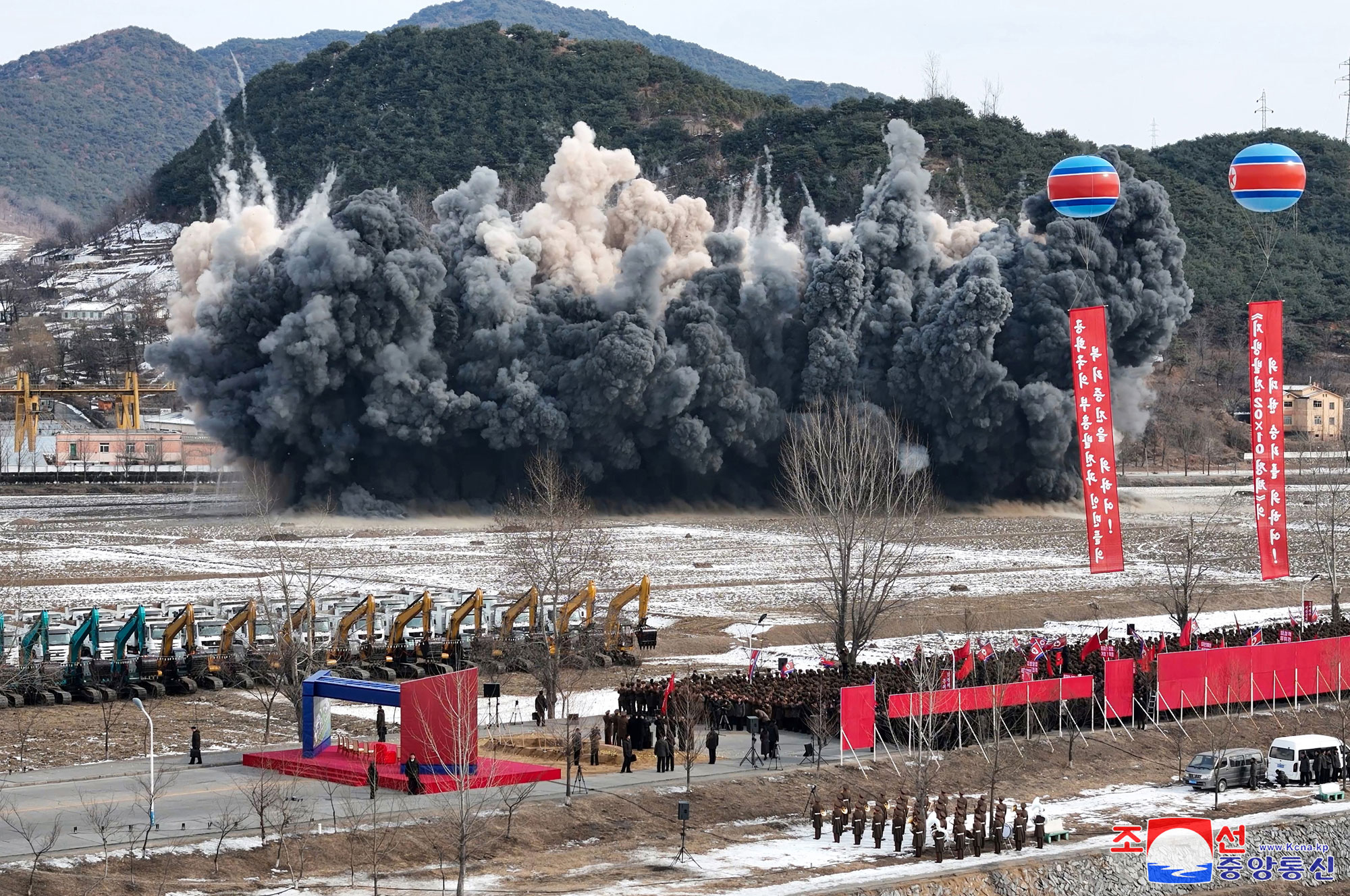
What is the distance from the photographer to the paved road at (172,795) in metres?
28.6

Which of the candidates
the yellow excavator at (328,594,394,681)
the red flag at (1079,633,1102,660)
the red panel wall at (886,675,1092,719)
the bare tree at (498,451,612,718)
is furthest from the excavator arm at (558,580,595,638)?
the red flag at (1079,633,1102,660)

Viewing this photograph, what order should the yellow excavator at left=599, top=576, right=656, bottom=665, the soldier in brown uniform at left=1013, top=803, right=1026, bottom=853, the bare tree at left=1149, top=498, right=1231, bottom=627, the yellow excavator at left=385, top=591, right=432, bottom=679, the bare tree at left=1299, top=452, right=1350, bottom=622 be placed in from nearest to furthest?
the soldier in brown uniform at left=1013, top=803, right=1026, bottom=853 < the yellow excavator at left=385, top=591, right=432, bottom=679 < the yellow excavator at left=599, top=576, right=656, bottom=665 < the bare tree at left=1149, top=498, right=1231, bottom=627 < the bare tree at left=1299, top=452, right=1350, bottom=622

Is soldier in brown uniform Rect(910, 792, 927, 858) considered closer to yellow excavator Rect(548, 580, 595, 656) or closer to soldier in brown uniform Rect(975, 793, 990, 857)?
soldier in brown uniform Rect(975, 793, 990, 857)

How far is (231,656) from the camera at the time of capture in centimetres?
4584

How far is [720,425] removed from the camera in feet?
325

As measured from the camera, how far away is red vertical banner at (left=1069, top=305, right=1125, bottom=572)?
47.6 meters

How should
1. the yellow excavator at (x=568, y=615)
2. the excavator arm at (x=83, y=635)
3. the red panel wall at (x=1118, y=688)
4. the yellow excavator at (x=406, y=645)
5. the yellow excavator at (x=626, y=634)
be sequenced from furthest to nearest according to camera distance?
1. the yellow excavator at (x=626, y=634)
2. the yellow excavator at (x=406, y=645)
3. the excavator arm at (x=83, y=635)
4. the yellow excavator at (x=568, y=615)
5. the red panel wall at (x=1118, y=688)

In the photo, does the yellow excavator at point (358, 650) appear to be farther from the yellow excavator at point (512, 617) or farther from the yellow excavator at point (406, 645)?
the yellow excavator at point (512, 617)

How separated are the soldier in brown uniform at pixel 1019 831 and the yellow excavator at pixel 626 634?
776 inches

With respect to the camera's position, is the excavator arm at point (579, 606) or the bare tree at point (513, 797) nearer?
the bare tree at point (513, 797)

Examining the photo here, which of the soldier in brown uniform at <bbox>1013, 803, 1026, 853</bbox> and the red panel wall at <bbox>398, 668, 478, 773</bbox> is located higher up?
the red panel wall at <bbox>398, 668, 478, 773</bbox>

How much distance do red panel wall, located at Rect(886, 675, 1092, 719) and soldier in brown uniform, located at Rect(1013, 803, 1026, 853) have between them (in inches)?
129

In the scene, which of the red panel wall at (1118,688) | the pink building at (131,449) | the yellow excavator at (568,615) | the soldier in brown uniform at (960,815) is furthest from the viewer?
the pink building at (131,449)

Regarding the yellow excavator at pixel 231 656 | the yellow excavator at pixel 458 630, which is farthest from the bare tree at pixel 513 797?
the yellow excavator at pixel 458 630
